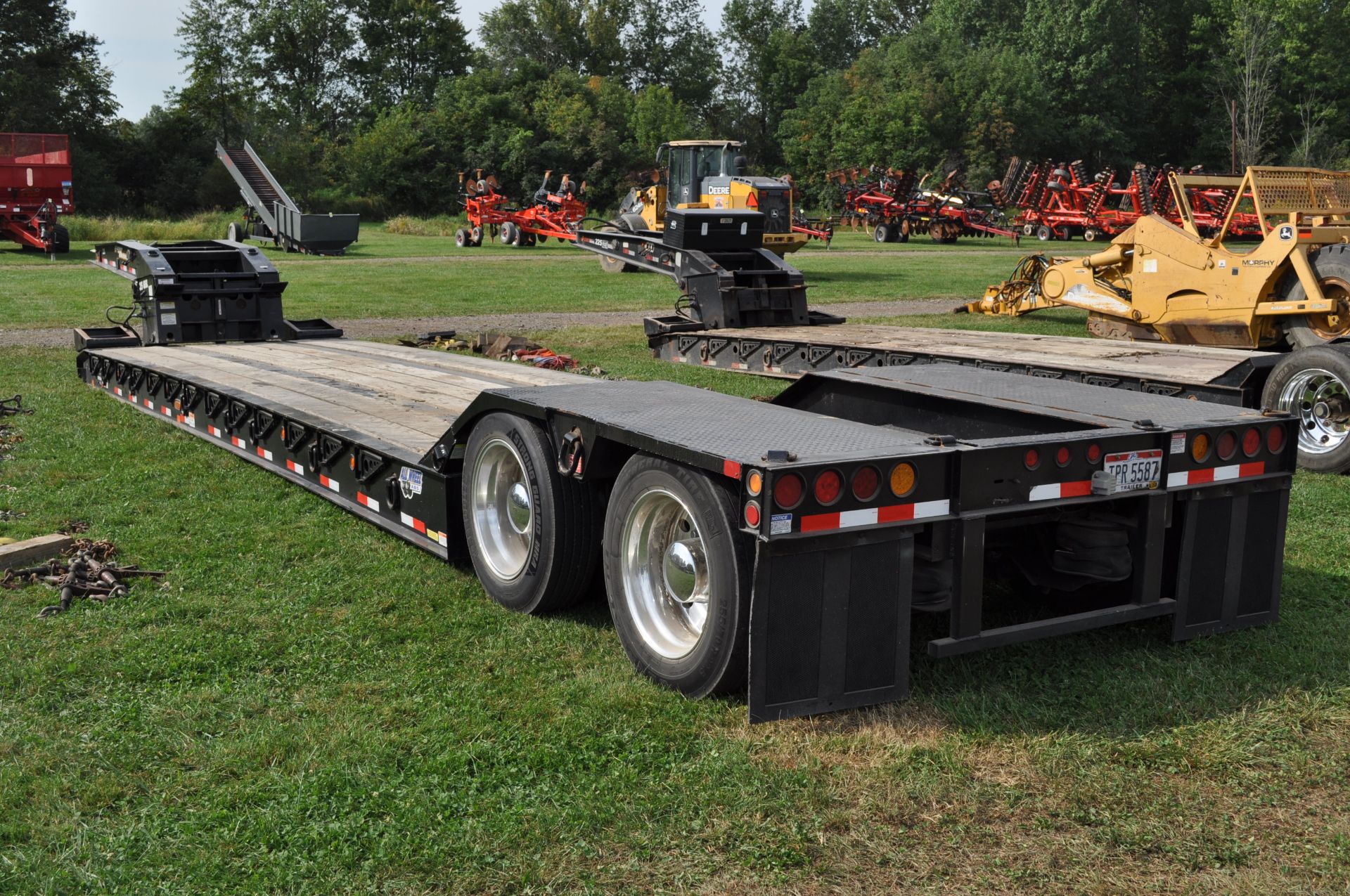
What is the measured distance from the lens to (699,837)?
329cm

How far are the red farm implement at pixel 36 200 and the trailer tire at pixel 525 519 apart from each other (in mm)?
27041

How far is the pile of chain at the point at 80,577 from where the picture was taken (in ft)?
16.9

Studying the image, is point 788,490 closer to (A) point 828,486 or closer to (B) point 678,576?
(A) point 828,486

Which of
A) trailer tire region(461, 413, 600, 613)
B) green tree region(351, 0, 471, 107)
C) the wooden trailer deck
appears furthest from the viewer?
green tree region(351, 0, 471, 107)

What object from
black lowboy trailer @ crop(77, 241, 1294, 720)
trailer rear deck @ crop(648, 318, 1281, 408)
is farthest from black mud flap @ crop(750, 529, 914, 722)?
trailer rear deck @ crop(648, 318, 1281, 408)

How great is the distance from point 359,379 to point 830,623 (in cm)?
554

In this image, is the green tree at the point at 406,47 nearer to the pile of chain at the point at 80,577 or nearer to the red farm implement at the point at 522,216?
the red farm implement at the point at 522,216

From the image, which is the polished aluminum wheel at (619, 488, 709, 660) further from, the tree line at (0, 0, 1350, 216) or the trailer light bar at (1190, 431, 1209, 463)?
the tree line at (0, 0, 1350, 216)

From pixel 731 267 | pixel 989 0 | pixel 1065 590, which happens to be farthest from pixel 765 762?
pixel 989 0

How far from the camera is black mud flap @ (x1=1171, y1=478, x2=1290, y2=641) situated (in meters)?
4.47

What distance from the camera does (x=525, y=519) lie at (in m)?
5.01

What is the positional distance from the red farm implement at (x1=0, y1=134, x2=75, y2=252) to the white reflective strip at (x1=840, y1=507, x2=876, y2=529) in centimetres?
2894

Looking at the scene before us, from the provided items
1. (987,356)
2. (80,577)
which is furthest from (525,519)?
(987,356)

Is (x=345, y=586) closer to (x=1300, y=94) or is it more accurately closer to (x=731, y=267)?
(x=731, y=267)
